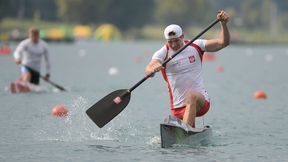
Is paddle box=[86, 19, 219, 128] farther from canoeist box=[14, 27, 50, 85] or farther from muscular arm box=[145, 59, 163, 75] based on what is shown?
canoeist box=[14, 27, 50, 85]

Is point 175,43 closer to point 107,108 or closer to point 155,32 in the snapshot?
point 107,108

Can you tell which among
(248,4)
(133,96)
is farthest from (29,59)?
(248,4)

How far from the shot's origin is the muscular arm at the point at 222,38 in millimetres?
16656

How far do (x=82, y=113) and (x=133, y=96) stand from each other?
6437 millimetres

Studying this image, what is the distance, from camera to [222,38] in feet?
56.3

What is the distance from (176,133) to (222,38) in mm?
1898

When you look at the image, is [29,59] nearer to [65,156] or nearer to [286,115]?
[286,115]

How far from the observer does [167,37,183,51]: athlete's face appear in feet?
56.5

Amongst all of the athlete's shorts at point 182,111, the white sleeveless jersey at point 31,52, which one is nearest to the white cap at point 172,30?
the athlete's shorts at point 182,111

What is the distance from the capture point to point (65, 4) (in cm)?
14075

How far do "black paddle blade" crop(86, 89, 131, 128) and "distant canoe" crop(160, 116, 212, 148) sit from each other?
66.5 inches

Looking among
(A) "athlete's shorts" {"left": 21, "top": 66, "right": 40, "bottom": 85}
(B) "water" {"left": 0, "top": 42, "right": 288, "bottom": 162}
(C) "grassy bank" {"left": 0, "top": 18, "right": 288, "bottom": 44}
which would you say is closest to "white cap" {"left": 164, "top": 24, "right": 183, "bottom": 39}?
(B) "water" {"left": 0, "top": 42, "right": 288, "bottom": 162}

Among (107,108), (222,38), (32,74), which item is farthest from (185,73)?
(32,74)

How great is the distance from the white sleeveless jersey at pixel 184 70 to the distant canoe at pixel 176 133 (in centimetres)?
70
